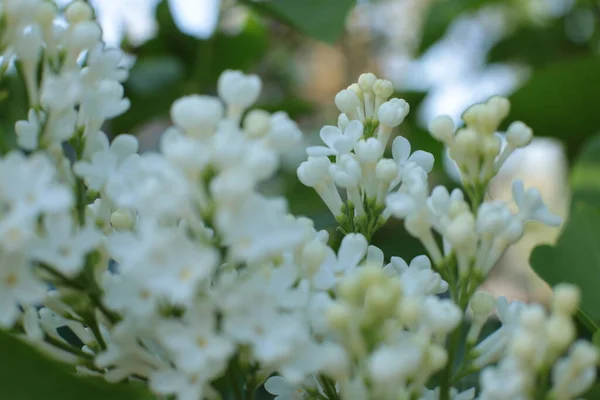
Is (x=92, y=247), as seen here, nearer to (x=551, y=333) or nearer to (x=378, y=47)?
(x=551, y=333)

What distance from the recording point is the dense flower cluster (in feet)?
0.87

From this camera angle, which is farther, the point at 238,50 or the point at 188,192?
the point at 238,50

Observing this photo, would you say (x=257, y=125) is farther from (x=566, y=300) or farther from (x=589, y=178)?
(x=589, y=178)

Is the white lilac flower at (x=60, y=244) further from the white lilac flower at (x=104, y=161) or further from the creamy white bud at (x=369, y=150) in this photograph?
the creamy white bud at (x=369, y=150)

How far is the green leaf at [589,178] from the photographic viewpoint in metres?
0.79

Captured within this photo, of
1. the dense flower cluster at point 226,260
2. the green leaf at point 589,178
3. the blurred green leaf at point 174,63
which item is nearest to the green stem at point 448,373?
the dense flower cluster at point 226,260

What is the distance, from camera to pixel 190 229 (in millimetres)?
302

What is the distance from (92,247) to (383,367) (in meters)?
0.12

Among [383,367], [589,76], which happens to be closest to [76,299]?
[383,367]

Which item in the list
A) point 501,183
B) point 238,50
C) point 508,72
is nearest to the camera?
point 238,50


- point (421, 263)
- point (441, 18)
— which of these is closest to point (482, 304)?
point (421, 263)

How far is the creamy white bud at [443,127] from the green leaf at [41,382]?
0.62 ft

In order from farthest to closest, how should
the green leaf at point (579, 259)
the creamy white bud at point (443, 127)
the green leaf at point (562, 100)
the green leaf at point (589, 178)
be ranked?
the green leaf at point (562, 100), the green leaf at point (589, 178), the green leaf at point (579, 259), the creamy white bud at point (443, 127)

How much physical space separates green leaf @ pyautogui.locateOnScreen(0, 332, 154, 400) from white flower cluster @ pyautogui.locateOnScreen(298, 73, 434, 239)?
154 mm
